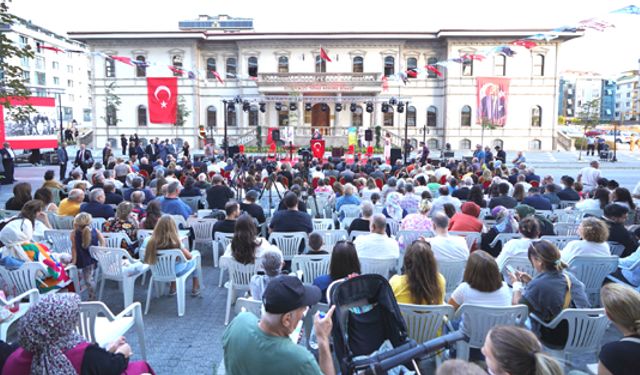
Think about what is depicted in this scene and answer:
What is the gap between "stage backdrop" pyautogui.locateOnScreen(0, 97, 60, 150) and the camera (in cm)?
2348

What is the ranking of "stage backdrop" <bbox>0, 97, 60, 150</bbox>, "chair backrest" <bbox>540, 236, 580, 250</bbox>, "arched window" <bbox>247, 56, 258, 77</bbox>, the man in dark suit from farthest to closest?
"arched window" <bbox>247, 56, 258, 77</bbox>
"stage backdrop" <bbox>0, 97, 60, 150</bbox>
the man in dark suit
"chair backrest" <bbox>540, 236, 580, 250</bbox>

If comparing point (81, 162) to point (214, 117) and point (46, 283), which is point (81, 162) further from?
point (214, 117)

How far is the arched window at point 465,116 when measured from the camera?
3406cm

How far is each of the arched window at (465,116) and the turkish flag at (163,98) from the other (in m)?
20.5

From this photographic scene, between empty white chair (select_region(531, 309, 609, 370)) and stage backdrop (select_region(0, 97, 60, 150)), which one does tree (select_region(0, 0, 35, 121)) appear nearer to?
empty white chair (select_region(531, 309, 609, 370))

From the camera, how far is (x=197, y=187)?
34.2 feet

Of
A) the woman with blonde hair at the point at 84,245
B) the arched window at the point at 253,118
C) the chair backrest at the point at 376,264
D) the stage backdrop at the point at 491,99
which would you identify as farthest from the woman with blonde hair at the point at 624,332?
the arched window at the point at 253,118

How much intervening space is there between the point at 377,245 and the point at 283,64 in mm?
31125

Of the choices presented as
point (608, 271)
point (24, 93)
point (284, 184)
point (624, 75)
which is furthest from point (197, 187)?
point (624, 75)

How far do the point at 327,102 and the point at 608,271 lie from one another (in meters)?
29.9

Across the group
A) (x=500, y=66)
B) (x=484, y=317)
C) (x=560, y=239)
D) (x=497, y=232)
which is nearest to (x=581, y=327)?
(x=484, y=317)

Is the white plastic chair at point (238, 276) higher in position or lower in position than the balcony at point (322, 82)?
lower

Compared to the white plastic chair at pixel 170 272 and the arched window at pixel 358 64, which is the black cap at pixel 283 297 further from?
the arched window at pixel 358 64

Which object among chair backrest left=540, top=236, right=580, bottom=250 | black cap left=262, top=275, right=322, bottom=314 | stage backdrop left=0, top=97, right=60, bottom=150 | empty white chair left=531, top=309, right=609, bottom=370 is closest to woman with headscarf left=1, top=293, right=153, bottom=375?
black cap left=262, top=275, right=322, bottom=314
